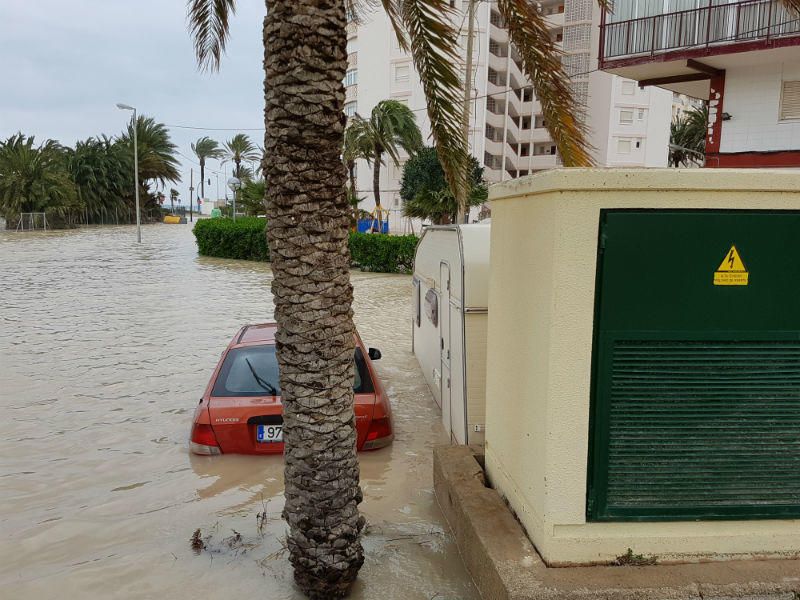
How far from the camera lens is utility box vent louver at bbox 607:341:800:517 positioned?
10.7 ft

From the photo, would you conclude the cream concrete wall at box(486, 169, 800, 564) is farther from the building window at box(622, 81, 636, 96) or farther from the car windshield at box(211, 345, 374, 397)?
the building window at box(622, 81, 636, 96)

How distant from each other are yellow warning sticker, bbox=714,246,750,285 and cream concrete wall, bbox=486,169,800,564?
25 centimetres

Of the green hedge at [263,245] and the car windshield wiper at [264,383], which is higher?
the green hedge at [263,245]

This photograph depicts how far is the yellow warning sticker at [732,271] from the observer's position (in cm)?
322

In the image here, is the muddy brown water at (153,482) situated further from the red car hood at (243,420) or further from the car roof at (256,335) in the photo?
the car roof at (256,335)

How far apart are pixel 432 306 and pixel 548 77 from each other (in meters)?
3.44

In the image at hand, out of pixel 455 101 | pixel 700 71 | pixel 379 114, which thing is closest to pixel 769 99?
pixel 700 71

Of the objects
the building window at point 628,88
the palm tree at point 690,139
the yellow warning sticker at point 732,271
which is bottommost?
the yellow warning sticker at point 732,271

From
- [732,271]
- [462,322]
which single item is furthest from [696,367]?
[462,322]

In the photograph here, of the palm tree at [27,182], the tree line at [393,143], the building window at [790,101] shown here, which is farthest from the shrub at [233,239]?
the palm tree at [27,182]

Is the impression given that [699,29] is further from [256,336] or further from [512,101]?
[512,101]

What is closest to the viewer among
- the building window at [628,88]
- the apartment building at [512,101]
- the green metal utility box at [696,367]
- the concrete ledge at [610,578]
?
the concrete ledge at [610,578]

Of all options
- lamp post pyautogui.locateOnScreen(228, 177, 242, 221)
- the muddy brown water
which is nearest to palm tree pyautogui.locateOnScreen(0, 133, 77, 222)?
lamp post pyautogui.locateOnScreen(228, 177, 242, 221)

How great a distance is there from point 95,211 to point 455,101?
2833 inches
